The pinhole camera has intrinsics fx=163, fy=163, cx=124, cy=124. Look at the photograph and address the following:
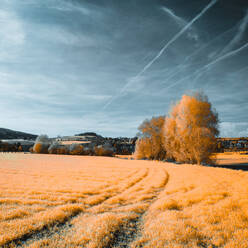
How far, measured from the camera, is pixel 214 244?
4797mm

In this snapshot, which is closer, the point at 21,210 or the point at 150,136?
the point at 21,210

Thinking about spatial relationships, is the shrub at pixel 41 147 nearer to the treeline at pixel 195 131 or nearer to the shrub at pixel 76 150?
the shrub at pixel 76 150

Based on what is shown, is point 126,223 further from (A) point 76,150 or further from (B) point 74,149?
(B) point 74,149

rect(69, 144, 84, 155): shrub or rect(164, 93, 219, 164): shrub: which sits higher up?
rect(164, 93, 219, 164): shrub

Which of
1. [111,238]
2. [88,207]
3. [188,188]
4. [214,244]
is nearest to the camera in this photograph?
[214,244]

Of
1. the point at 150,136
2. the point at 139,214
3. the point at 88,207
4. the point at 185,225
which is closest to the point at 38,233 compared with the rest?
the point at 88,207

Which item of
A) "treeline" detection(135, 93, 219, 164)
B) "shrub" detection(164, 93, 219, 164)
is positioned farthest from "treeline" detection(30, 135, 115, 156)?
"shrub" detection(164, 93, 219, 164)

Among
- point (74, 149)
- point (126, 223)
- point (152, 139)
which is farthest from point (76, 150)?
point (126, 223)

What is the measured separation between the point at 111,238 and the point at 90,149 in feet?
225

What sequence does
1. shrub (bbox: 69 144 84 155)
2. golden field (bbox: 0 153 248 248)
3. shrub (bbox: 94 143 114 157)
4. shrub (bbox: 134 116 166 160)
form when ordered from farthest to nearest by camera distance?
shrub (bbox: 69 144 84 155) → shrub (bbox: 94 143 114 157) → shrub (bbox: 134 116 166 160) → golden field (bbox: 0 153 248 248)

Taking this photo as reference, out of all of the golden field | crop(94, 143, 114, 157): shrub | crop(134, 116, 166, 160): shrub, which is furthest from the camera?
crop(94, 143, 114, 157): shrub

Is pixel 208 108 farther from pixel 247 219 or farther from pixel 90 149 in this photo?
pixel 90 149

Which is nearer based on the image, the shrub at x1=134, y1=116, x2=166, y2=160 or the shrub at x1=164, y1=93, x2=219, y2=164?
the shrub at x1=164, y1=93, x2=219, y2=164

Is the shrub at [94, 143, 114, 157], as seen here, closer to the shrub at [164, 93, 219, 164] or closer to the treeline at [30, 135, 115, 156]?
the treeline at [30, 135, 115, 156]
